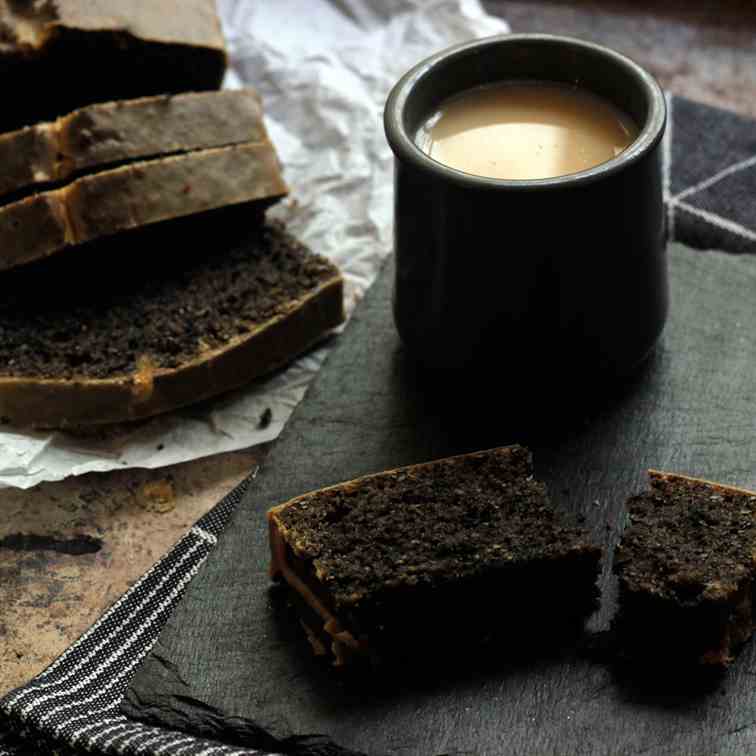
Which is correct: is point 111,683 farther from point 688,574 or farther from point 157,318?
point 688,574

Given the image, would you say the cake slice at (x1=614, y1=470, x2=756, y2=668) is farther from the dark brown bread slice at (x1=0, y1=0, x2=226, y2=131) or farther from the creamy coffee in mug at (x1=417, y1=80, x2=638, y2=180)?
the dark brown bread slice at (x1=0, y1=0, x2=226, y2=131)

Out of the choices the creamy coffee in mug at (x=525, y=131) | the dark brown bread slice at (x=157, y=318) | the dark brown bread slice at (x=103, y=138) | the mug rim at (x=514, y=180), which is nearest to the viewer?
the mug rim at (x=514, y=180)

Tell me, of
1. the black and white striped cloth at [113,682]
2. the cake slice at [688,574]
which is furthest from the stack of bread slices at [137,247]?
the cake slice at [688,574]

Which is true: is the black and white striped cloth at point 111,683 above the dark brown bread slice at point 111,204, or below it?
below

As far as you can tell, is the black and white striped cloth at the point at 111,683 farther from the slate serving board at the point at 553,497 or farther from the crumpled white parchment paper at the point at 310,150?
the crumpled white parchment paper at the point at 310,150

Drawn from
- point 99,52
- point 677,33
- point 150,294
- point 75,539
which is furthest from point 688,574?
point 677,33

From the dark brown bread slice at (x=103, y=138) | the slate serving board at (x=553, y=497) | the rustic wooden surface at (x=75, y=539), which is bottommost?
the rustic wooden surface at (x=75, y=539)
